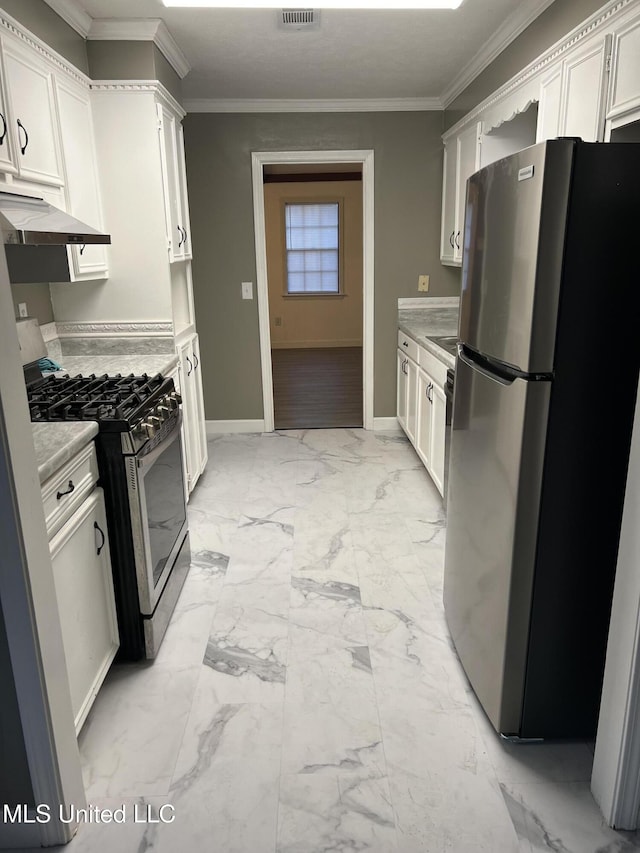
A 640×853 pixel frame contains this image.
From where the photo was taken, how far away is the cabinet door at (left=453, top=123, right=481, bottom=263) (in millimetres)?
3607

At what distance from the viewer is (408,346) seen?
448 centimetres

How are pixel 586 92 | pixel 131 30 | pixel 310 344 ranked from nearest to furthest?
pixel 586 92 → pixel 131 30 → pixel 310 344

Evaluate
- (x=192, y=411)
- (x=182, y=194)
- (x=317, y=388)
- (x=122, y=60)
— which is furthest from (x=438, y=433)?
(x=317, y=388)

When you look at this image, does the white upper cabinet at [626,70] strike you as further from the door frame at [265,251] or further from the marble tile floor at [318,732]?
the door frame at [265,251]

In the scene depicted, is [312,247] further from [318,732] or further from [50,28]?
[318,732]

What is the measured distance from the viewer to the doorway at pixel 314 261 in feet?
28.1

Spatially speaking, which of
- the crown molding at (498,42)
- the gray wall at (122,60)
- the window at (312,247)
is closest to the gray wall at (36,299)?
the gray wall at (122,60)

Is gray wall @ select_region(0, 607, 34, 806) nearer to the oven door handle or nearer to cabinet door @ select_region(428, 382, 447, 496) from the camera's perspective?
the oven door handle

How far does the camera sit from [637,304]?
152cm

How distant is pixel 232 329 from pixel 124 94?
1.99 meters

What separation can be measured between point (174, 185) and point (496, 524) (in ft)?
8.96

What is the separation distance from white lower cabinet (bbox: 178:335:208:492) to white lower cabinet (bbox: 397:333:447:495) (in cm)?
143

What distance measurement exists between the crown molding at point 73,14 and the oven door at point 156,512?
184cm
